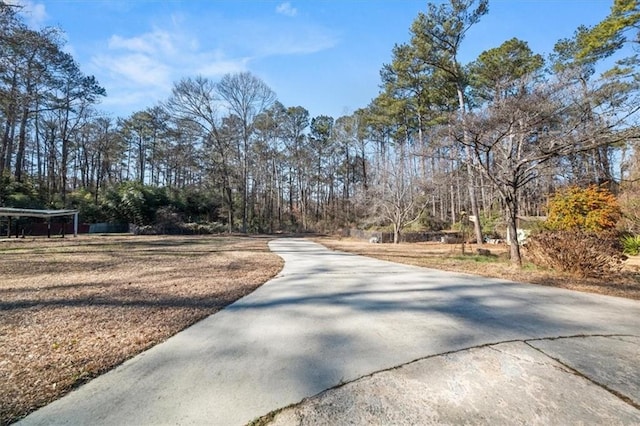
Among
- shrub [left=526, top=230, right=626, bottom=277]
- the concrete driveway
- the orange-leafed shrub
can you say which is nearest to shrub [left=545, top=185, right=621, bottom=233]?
the orange-leafed shrub

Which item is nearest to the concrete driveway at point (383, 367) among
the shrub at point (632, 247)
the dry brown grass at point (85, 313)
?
the dry brown grass at point (85, 313)

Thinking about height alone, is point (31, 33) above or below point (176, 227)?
above

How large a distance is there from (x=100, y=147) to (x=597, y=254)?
39.9 m

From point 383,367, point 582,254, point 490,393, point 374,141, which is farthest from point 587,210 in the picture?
point 374,141

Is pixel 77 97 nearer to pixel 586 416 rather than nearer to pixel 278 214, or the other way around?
pixel 278 214

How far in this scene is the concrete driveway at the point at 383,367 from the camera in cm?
187

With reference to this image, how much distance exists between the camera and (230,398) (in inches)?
79.7

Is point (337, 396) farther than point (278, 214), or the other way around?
point (278, 214)

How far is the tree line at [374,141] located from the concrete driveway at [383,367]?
4.73 m

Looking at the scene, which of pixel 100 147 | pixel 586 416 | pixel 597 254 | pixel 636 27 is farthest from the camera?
pixel 100 147

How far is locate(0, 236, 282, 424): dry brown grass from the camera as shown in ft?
7.69

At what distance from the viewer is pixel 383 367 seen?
7.90 ft

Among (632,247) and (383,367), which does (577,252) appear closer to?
(383,367)

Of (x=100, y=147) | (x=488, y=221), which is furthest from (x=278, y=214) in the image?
(x=488, y=221)
